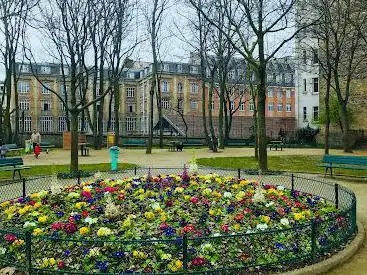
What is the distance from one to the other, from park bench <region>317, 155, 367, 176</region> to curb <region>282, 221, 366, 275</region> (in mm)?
8933

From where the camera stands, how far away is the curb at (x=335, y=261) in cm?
655

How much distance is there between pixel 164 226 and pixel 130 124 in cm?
6500

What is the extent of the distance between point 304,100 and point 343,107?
19731mm

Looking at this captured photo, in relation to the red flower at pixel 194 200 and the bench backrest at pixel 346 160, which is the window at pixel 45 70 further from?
the red flower at pixel 194 200

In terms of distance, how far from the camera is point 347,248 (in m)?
7.59

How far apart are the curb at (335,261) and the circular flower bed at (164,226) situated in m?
0.27

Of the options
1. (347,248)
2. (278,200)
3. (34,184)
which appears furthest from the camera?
(34,184)

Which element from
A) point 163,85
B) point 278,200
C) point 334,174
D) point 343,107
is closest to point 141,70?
point 163,85

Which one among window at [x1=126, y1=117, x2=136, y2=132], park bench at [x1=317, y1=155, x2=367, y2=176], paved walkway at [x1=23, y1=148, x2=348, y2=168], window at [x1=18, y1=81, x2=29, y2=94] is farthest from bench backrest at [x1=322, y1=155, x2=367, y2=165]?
window at [x1=18, y1=81, x2=29, y2=94]

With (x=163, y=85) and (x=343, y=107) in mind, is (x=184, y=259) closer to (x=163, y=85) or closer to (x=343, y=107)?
(x=343, y=107)

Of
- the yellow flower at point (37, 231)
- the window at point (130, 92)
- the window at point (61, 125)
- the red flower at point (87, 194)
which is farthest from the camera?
the window at point (130, 92)

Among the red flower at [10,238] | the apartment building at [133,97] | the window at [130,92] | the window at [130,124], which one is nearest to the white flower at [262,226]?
the red flower at [10,238]

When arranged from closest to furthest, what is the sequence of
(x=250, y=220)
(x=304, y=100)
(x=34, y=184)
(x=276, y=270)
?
(x=276, y=270), (x=250, y=220), (x=34, y=184), (x=304, y=100)

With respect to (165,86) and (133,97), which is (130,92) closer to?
(133,97)
